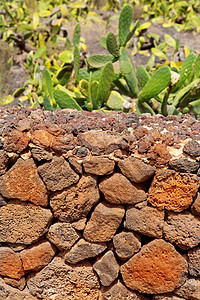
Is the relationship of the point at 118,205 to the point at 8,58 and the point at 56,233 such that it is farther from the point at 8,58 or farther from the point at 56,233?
the point at 8,58

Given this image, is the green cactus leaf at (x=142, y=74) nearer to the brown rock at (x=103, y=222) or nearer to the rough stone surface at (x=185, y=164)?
the rough stone surface at (x=185, y=164)

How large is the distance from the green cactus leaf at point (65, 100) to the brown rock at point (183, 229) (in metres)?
1.21

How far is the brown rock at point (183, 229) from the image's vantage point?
1.84m

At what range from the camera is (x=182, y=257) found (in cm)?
193

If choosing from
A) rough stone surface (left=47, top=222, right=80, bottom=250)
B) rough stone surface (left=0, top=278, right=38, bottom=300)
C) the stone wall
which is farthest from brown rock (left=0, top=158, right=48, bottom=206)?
rough stone surface (left=0, top=278, right=38, bottom=300)

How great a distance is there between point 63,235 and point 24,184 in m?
0.42

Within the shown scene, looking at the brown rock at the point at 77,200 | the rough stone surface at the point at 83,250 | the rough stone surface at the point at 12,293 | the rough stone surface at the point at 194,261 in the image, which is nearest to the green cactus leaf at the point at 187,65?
the brown rock at the point at 77,200

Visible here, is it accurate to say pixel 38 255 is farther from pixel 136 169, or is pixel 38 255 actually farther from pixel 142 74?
pixel 142 74

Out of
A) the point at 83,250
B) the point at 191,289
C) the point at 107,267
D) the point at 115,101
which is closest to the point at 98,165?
the point at 83,250

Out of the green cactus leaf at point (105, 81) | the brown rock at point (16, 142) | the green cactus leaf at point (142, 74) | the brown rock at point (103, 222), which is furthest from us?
the green cactus leaf at point (142, 74)

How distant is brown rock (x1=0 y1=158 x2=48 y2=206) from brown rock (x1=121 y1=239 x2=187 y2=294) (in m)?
0.70

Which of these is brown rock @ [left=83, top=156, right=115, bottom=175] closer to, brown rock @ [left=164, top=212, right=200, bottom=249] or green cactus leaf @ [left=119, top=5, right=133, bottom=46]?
brown rock @ [left=164, top=212, right=200, bottom=249]

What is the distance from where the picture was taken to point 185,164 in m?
1.75

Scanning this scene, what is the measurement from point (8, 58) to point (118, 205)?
11.5 feet
